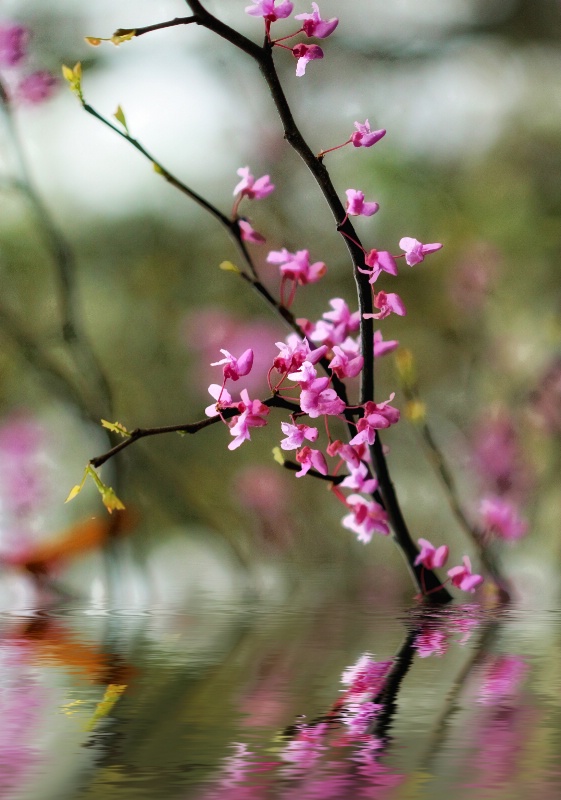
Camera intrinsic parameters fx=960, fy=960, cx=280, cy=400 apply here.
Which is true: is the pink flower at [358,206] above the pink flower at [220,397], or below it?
above

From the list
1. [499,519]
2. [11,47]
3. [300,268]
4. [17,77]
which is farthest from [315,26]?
[17,77]

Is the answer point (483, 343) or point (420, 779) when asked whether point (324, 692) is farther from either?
point (483, 343)

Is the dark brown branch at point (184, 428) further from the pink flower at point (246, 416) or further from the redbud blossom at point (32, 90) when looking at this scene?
the redbud blossom at point (32, 90)

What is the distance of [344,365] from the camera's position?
0.37 meters

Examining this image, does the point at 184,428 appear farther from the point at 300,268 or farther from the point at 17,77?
the point at 17,77

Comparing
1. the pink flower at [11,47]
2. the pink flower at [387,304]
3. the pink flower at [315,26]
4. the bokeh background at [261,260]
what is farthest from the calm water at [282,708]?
the bokeh background at [261,260]

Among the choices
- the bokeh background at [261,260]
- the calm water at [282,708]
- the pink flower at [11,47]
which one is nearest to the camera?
the calm water at [282,708]

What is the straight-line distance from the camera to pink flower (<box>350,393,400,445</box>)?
1.12 feet

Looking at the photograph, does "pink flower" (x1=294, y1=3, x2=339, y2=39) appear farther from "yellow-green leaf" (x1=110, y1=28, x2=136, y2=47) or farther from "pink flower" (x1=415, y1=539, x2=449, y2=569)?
"pink flower" (x1=415, y1=539, x2=449, y2=569)

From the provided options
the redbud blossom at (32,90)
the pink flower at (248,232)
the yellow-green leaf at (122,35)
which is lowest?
the pink flower at (248,232)

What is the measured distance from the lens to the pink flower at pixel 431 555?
41 centimetres

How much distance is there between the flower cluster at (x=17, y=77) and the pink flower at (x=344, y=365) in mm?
517

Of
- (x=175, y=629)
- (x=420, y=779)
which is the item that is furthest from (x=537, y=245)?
(x=420, y=779)

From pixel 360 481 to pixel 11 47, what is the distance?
0.59 metres
